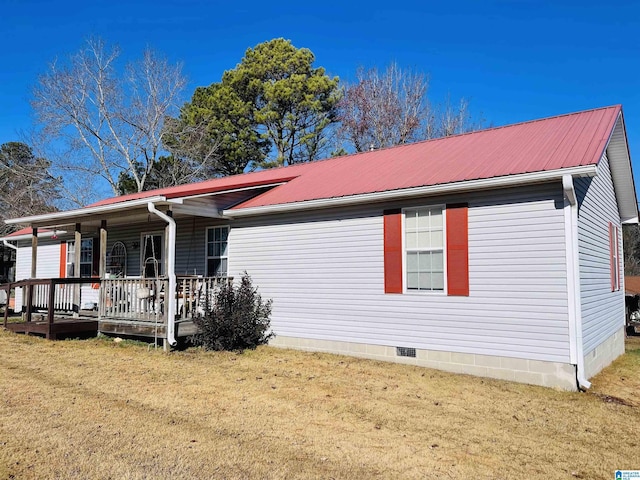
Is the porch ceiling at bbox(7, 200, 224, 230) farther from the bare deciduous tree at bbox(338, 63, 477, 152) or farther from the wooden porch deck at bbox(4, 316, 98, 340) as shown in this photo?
the bare deciduous tree at bbox(338, 63, 477, 152)

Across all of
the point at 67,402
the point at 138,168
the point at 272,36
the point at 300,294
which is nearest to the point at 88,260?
the point at 300,294

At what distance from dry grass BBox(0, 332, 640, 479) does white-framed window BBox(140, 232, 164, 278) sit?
5424mm

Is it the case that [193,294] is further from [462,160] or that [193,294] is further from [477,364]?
[462,160]

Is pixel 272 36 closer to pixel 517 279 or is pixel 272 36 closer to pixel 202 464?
pixel 517 279

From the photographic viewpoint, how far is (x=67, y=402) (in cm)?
A: 609

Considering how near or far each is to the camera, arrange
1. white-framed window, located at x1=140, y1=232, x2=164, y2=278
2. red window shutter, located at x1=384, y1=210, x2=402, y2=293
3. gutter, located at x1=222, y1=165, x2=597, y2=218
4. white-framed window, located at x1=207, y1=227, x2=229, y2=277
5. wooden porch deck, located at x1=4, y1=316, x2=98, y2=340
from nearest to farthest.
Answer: gutter, located at x1=222, y1=165, x2=597, y2=218
red window shutter, located at x1=384, y1=210, x2=402, y2=293
wooden porch deck, located at x1=4, y1=316, x2=98, y2=340
white-framed window, located at x1=207, y1=227, x2=229, y2=277
white-framed window, located at x1=140, y1=232, x2=164, y2=278

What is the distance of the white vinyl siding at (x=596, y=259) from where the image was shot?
762 centimetres

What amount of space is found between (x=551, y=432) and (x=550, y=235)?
2914mm

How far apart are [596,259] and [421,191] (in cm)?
351

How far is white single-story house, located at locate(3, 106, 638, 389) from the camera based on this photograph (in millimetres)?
7152

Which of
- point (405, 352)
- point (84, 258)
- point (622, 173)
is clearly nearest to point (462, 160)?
point (405, 352)

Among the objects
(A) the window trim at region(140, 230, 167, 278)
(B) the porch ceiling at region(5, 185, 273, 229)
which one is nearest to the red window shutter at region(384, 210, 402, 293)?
(B) the porch ceiling at region(5, 185, 273, 229)

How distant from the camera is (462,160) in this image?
9.02 meters

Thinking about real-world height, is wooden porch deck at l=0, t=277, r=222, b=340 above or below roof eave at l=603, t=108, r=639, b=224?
below
